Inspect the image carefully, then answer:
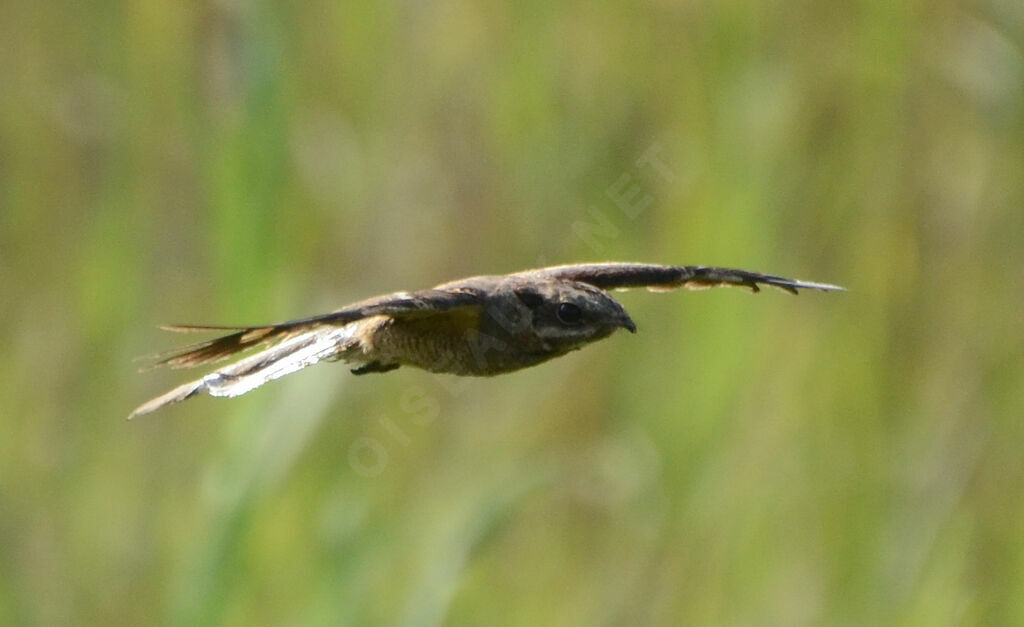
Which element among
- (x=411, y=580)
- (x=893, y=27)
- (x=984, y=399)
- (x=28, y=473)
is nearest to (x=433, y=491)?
(x=411, y=580)

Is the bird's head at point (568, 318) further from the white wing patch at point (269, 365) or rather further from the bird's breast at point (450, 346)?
the white wing patch at point (269, 365)

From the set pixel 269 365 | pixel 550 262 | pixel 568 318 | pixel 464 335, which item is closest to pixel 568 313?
pixel 568 318

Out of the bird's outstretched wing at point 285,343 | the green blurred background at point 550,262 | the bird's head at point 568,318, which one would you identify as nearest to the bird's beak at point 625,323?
the bird's head at point 568,318

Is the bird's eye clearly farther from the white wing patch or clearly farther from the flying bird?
the white wing patch

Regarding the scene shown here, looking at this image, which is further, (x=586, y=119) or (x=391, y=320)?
(x=586, y=119)

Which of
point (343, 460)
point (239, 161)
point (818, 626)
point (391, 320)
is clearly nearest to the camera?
point (391, 320)

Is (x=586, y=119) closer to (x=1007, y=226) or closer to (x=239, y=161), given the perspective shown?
(x=1007, y=226)
